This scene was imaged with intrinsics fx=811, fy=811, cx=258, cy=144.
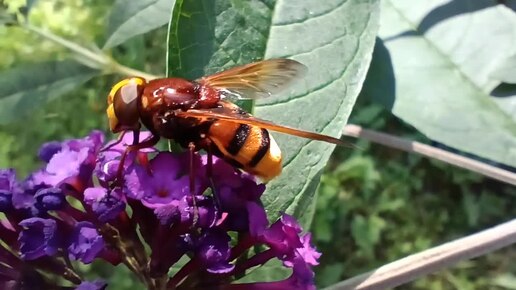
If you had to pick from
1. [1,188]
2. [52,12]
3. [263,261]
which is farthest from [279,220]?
[52,12]

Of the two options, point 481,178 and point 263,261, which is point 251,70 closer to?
point 263,261

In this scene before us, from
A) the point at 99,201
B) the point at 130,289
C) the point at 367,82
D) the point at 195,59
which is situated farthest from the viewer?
the point at 130,289

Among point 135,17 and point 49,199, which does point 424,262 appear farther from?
point 135,17

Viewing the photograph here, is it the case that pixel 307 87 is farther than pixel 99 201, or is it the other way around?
pixel 307 87

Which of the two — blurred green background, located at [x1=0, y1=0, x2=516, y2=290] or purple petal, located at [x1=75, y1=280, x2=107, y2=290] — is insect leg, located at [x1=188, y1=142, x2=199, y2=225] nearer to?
purple petal, located at [x1=75, y1=280, x2=107, y2=290]

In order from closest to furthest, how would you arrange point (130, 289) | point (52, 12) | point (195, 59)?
point (195, 59)
point (130, 289)
point (52, 12)

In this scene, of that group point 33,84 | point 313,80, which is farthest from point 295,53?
point 33,84

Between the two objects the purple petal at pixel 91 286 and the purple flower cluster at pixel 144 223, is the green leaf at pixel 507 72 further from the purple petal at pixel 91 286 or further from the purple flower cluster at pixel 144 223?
the purple petal at pixel 91 286
